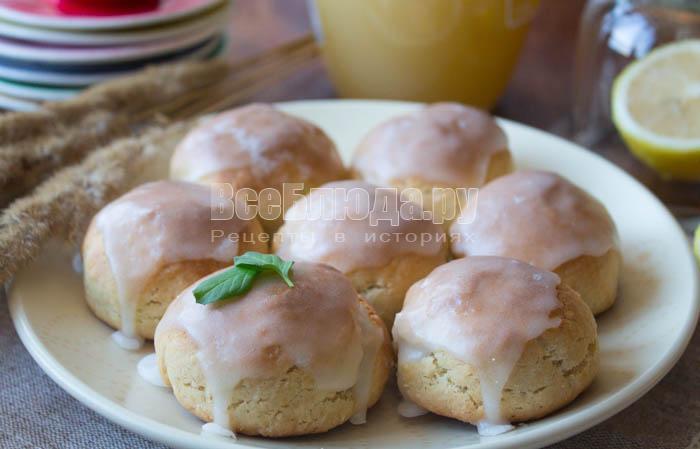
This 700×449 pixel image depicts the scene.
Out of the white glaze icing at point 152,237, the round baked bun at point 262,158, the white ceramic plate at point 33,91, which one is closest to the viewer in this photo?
the white glaze icing at point 152,237

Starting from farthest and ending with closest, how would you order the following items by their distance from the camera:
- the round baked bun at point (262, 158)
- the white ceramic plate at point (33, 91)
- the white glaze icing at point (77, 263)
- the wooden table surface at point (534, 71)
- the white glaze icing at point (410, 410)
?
the wooden table surface at point (534, 71)
the white ceramic plate at point (33, 91)
the round baked bun at point (262, 158)
the white glaze icing at point (77, 263)
the white glaze icing at point (410, 410)

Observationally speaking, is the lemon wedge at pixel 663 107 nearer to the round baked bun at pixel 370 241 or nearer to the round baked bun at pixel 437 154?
the round baked bun at pixel 437 154

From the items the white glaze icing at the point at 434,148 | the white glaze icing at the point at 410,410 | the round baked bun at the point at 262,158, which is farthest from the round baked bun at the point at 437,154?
the white glaze icing at the point at 410,410

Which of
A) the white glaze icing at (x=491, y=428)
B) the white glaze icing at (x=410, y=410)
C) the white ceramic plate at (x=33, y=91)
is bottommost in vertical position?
the white glaze icing at (x=410, y=410)

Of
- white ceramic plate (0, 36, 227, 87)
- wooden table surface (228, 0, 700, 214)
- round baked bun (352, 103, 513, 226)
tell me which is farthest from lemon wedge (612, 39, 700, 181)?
white ceramic plate (0, 36, 227, 87)

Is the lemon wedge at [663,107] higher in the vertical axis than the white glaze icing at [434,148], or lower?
lower

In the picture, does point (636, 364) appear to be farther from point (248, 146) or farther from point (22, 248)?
point (22, 248)

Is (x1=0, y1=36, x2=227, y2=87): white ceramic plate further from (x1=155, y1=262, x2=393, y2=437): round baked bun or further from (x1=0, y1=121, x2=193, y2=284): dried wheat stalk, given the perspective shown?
(x1=155, y1=262, x2=393, y2=437): round baked bun
